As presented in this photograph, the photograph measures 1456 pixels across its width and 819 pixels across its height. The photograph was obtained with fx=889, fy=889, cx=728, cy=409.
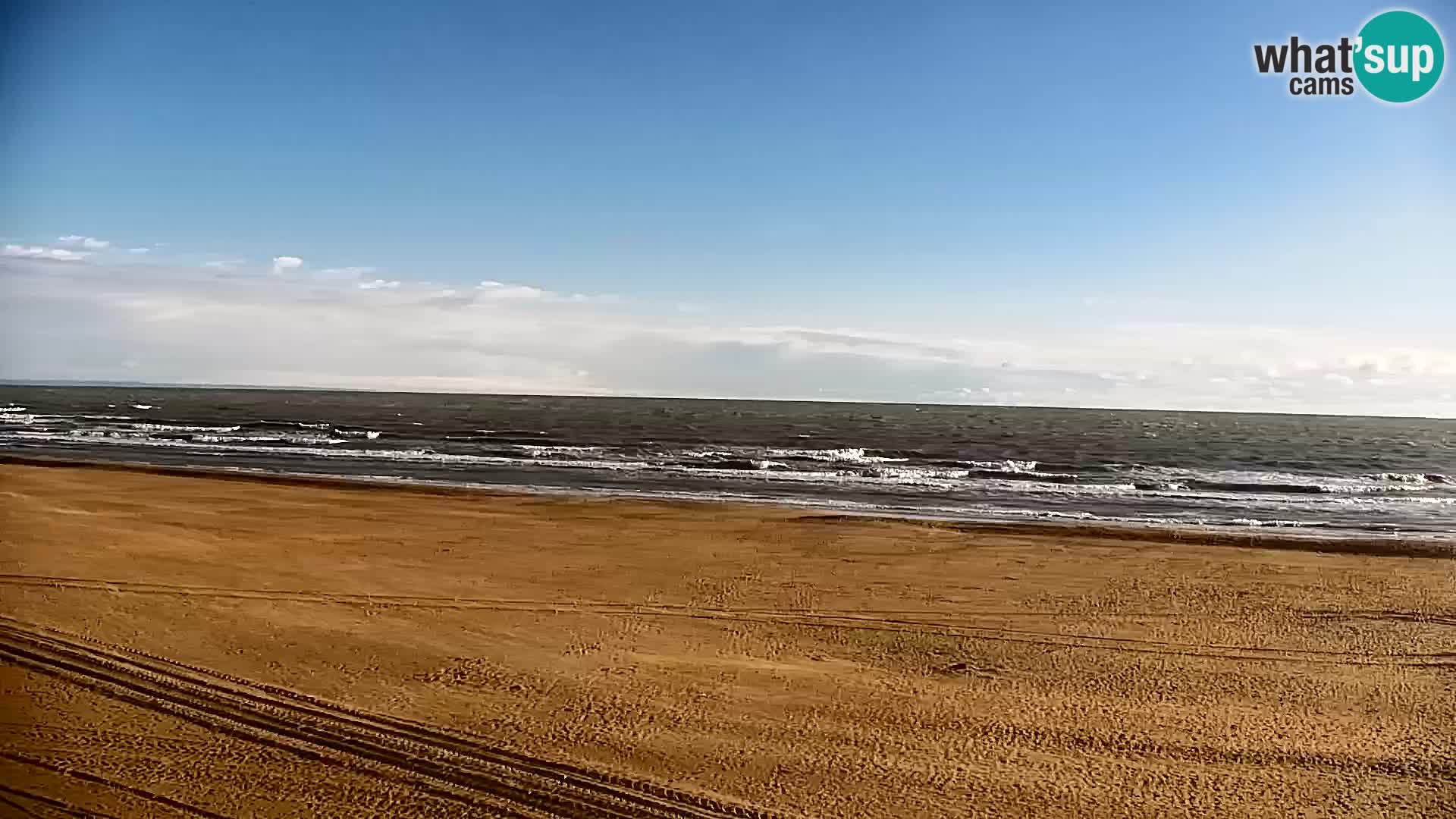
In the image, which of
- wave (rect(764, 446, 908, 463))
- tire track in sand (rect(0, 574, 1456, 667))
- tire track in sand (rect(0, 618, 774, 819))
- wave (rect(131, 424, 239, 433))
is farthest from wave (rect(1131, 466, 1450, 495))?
wave (rect(131, 424, 239, 433))

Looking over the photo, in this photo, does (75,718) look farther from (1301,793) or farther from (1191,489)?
(1191,489)

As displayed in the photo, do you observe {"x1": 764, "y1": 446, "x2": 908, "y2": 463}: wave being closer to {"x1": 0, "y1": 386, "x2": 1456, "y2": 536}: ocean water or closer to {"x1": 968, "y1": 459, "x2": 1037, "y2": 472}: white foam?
{"x1": 0, "y1": 386, "x2": 1456, "y2": 536}: ocean water

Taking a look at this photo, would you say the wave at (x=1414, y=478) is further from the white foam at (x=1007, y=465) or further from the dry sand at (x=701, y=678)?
the dry sand at (x=701, y=678)

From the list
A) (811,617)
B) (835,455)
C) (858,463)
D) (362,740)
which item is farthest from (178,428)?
(362,740)

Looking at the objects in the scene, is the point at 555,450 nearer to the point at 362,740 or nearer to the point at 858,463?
the point at 858,463

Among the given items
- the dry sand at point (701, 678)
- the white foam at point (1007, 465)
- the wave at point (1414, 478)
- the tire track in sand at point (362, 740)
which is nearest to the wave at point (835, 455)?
the white foam at point (1007, 465)

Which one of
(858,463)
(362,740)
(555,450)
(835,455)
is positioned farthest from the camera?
(835,455)
